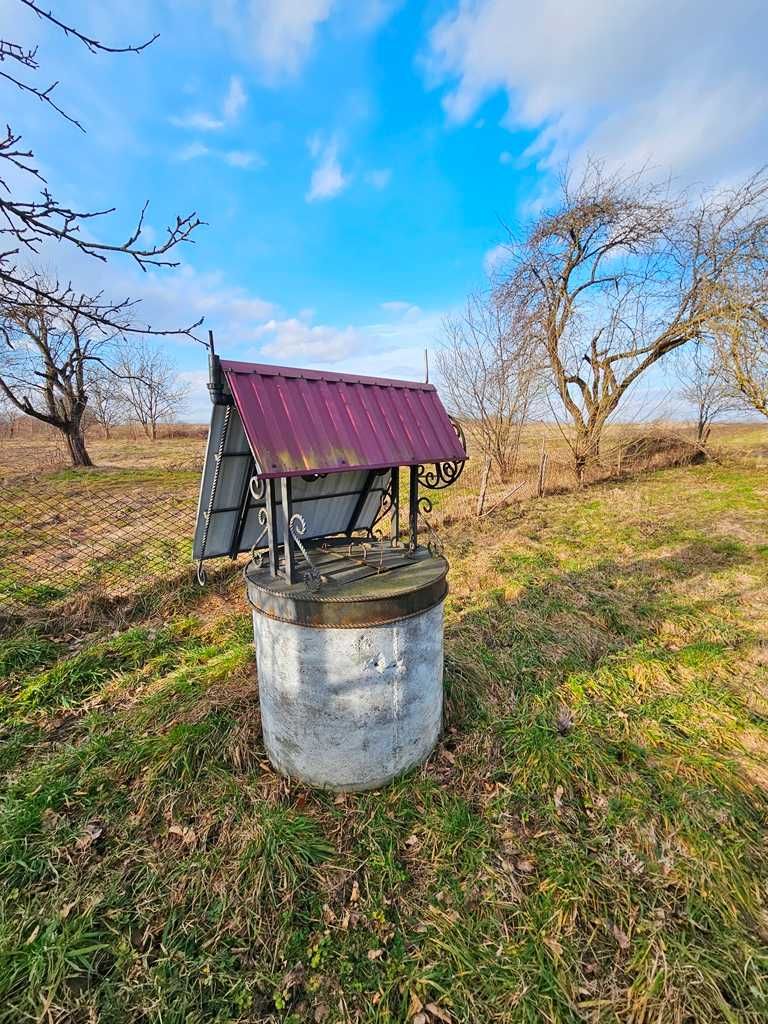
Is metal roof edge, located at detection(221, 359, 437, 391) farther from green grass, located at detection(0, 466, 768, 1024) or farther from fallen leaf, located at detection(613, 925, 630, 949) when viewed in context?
fallen leaf, located at detection(613, 925, 630, 949)

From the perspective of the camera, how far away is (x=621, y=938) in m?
2.00

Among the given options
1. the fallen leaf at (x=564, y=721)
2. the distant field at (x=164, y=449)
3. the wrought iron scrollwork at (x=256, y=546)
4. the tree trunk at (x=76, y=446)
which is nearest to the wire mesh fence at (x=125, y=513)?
the distant field at (x=164, y=449)

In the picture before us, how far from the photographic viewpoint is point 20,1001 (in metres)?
1.78

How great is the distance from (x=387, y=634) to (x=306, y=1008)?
5.17 feet

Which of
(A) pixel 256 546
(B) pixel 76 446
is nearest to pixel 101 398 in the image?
(B) pixel 76 446

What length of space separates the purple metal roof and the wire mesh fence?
428 centimetres

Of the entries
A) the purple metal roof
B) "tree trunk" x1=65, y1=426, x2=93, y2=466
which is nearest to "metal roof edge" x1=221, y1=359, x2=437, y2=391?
the purple metal roof

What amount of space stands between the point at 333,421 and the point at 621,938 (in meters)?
2.88

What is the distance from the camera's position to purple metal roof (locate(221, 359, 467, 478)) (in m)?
2.11

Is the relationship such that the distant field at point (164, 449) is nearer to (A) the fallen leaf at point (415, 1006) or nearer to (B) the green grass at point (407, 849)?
(B) the green grass at point (407, 849)

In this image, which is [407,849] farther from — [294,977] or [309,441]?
[309,441]

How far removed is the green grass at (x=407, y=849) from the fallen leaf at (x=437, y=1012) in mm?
19

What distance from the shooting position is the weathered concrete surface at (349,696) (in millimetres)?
2441

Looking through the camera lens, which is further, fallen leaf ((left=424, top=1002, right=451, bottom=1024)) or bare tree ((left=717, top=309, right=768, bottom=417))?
bare tree ((left=717, top=309, right=768, bottom=417))
